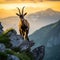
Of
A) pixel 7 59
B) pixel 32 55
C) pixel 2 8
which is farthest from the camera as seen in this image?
pixel 2 8

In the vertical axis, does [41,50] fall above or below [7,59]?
below

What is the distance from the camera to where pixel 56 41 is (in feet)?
78.4

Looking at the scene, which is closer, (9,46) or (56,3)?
(9,46)

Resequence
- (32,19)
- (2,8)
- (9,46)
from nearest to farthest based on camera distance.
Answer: (9,46) → (2,8) → (32,19)

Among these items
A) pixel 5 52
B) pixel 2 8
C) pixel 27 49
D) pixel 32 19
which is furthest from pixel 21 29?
pixel 32 19

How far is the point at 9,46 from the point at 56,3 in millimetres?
8024

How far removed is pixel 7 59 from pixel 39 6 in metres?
10.5

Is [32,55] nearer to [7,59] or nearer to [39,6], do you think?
[7,59]

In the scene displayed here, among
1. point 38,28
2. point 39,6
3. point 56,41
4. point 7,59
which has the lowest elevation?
point 56,41

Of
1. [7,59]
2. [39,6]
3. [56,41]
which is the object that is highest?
[7,59]

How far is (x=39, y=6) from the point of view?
67.5ft

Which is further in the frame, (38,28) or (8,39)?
(38,28)

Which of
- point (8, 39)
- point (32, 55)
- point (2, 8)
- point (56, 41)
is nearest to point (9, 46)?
point (8, 39)

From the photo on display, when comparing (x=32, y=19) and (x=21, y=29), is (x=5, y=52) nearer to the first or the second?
(x=21, y=29)
